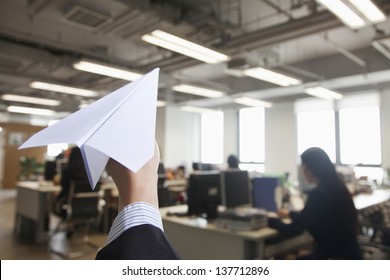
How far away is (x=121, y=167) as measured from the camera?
43cm

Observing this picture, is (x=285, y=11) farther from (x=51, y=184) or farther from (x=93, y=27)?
(x=51, y=184)

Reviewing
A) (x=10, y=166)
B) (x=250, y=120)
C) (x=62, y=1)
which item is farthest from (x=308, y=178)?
(x=10, y=166)

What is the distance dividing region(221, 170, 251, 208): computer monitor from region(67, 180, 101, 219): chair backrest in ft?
6.11

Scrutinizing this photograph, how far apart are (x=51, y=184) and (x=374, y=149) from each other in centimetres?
556

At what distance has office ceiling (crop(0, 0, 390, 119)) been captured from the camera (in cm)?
299

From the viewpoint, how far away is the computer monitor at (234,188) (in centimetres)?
232

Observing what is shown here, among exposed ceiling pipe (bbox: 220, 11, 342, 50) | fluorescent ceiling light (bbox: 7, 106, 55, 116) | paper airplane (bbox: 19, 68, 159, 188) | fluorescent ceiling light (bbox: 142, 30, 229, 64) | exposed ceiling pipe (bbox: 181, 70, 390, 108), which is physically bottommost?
paper airplane (bbox: 19, 68, 159, 188)

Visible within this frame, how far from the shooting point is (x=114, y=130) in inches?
15.3

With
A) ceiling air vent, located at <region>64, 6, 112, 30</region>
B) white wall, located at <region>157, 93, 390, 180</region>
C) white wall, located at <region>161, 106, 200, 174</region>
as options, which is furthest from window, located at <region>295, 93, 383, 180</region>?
ceiling air vent, located at <region>64, 6, 112, 30</region>

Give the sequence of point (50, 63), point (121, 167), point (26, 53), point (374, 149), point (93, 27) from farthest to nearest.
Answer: point (374, 149) < point (50, 63) < point (26, 53) < point (93, 27) < point (121, 167)

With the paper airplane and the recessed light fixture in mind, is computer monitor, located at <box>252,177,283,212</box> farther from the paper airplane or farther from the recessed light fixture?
the paper airplane

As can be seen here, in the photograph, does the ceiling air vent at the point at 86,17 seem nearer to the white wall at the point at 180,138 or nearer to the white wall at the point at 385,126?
the white wall at the point at 180,138

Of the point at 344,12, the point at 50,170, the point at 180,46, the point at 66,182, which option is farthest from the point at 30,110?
the point at 344,12

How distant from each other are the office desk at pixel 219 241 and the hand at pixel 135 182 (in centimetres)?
140
